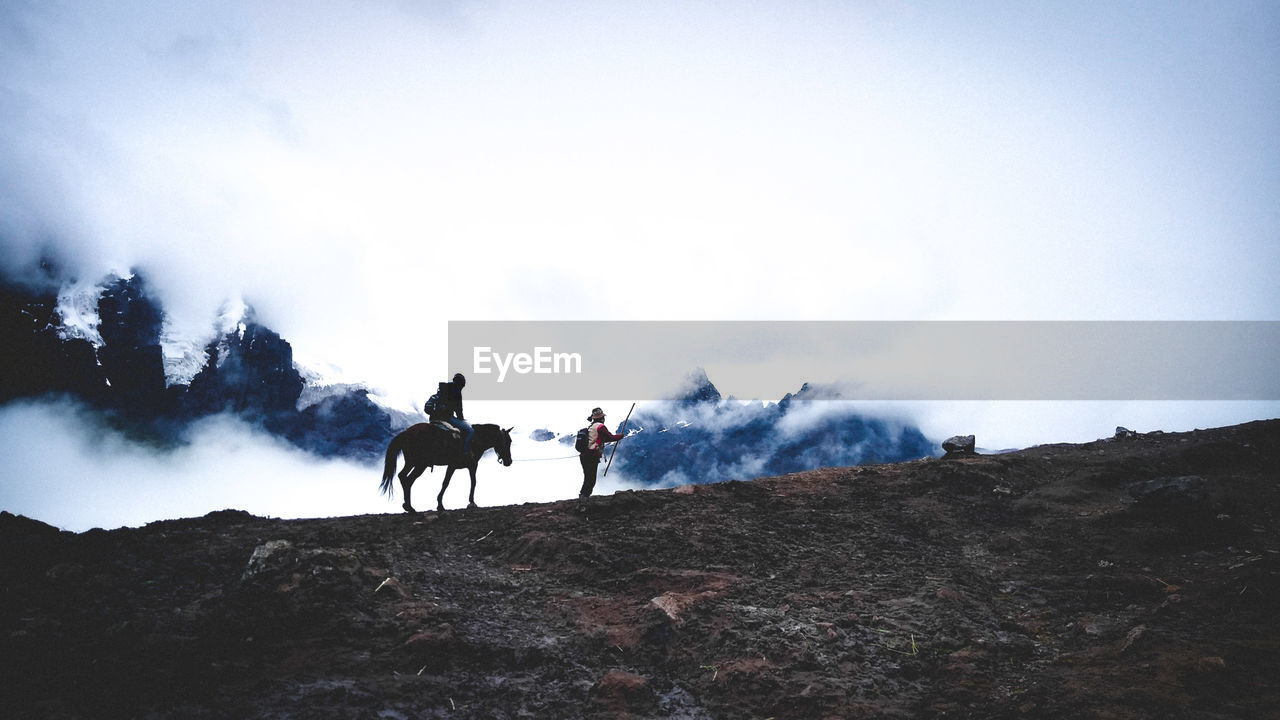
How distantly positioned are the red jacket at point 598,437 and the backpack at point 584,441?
0.09 feet

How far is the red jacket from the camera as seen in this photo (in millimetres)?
13859

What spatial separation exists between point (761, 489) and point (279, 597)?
889 cm

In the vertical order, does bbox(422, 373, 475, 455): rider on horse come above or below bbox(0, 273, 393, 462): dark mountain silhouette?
below

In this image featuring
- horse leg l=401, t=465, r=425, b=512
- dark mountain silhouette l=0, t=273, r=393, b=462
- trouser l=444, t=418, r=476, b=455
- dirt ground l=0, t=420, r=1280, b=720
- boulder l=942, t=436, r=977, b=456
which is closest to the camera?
dirt ground l=0, t=420, r=1280, b=720

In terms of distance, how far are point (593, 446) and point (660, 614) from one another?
7.66 meters

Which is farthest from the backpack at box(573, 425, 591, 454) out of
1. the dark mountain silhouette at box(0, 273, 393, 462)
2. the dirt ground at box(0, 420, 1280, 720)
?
the dark mountain silhouette at box(0, 273, 393, 462)

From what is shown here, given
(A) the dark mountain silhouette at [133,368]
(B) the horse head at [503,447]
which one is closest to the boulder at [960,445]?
(B) the horse head at [503,447]

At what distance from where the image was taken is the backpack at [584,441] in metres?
13.8

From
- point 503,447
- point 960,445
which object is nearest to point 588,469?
point 503,447

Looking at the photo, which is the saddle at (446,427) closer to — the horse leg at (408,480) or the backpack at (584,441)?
the horse leg at (408,480)

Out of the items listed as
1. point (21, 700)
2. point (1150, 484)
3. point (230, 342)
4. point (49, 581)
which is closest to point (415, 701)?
point (21, 700)

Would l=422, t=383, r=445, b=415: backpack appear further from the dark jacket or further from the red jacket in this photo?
the red jacket

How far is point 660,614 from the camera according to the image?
6379 mm

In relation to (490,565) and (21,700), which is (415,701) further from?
(490,565)
